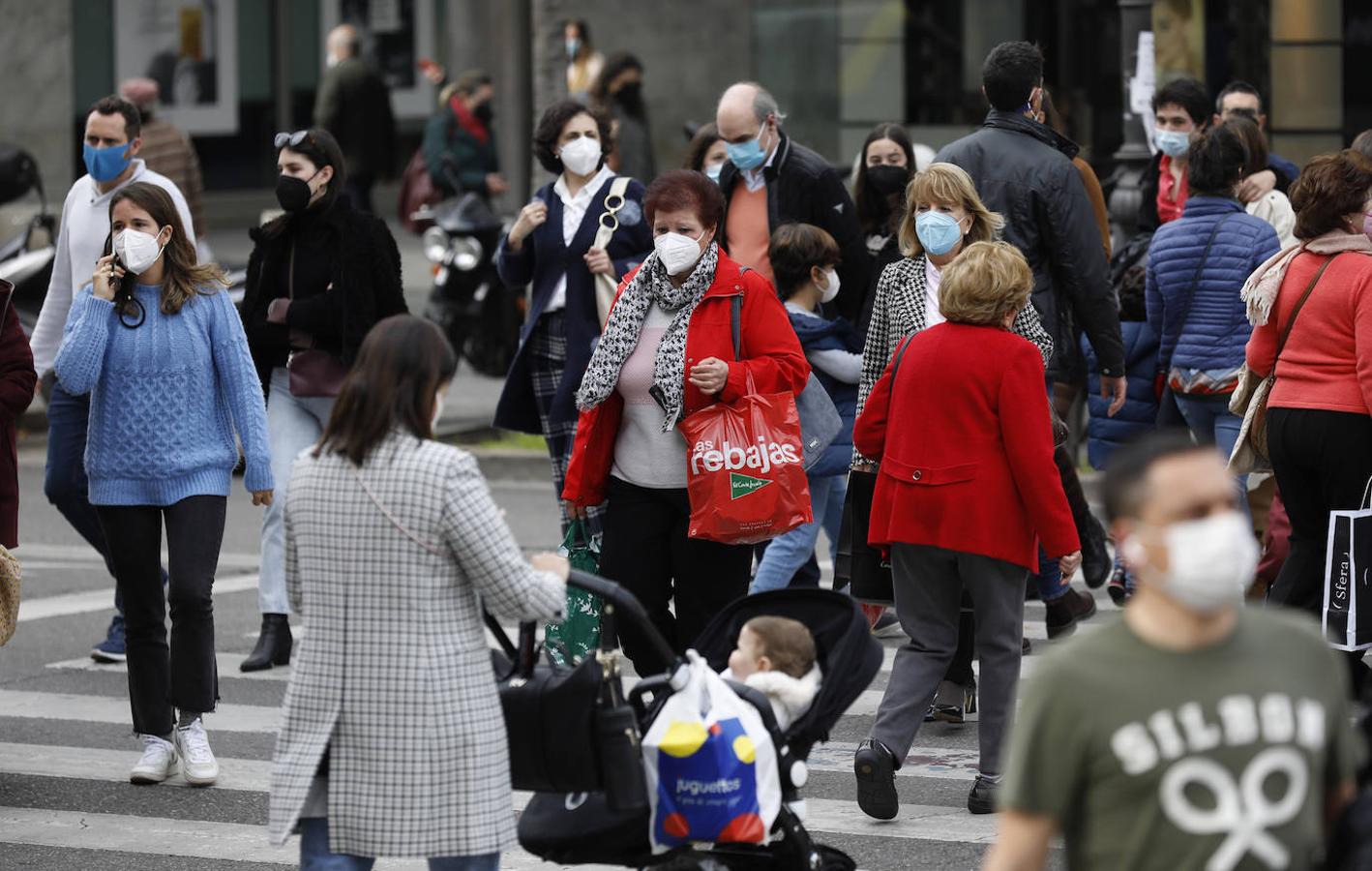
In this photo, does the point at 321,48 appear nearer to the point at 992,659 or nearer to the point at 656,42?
the point at 656,42

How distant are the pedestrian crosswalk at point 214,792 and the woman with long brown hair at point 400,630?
168 centimetres

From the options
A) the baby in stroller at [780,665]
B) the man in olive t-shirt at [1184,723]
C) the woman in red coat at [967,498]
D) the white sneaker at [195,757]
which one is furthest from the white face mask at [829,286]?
the man in olive t-shirt at [1184,723]

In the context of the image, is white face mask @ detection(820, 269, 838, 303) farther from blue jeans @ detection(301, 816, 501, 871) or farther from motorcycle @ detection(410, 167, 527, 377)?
motorcycle @ detection(410, 167, 527, 377)

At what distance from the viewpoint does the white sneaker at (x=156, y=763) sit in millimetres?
7027

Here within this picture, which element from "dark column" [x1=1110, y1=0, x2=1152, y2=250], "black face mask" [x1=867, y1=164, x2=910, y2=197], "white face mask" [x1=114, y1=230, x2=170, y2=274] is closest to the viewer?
"white face mask" [x1=114, y1=230, x2=170, y2=274]

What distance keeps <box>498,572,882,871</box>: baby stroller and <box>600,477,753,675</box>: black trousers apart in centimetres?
145

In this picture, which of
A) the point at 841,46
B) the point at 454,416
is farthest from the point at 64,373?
the point at 841,46

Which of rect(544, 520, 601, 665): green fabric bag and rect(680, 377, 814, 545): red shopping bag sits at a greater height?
rect(680, 377, 814, 545): red shopping bag

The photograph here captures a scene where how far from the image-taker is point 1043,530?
609 centimetres

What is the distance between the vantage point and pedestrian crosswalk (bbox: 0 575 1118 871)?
6.20 m

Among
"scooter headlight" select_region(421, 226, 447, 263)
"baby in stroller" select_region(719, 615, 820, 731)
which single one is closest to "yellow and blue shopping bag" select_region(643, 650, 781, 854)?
"baby in stroller" select_region(719, 615, 820, 731)

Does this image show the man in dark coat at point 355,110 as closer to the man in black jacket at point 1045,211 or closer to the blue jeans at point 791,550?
the blue jeans at point 791,550

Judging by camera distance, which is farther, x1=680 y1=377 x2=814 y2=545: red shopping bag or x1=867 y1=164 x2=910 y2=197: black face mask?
x1=867 y1=164 x2=910 y2=197: black face mask

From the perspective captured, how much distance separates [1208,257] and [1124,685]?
18.1ft
